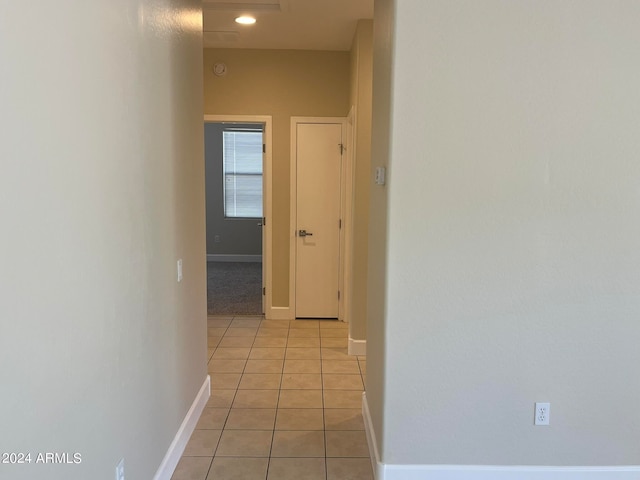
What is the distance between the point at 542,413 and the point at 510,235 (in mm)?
843

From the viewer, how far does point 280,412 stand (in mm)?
2977

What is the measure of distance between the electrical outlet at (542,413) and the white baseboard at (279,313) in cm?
316

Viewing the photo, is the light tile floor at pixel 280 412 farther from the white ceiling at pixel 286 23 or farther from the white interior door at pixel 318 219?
the white ceiling at pixel 286 23

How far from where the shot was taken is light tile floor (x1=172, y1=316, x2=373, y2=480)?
2396 mm

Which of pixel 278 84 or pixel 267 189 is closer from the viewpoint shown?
pixel 278 84

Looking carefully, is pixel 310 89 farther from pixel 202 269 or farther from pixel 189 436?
pixel 189 436

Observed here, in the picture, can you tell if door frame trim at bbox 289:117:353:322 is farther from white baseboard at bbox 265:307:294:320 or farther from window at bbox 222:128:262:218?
window at bbox 222:128:262:218

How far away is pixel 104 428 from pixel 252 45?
13.0 feet

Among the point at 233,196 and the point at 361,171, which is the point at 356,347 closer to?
the point at 361,171

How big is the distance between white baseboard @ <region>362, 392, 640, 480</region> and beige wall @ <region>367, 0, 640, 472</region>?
0.01 metres

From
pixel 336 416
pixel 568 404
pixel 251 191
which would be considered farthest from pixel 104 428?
pixel 251 191

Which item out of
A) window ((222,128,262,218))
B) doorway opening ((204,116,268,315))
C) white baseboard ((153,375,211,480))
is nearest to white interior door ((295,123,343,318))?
white baseboard ((153,375,211,480))

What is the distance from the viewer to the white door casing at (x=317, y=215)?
4820 mm

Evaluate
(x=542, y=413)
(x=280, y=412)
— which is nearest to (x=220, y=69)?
(x=280, y=412)
